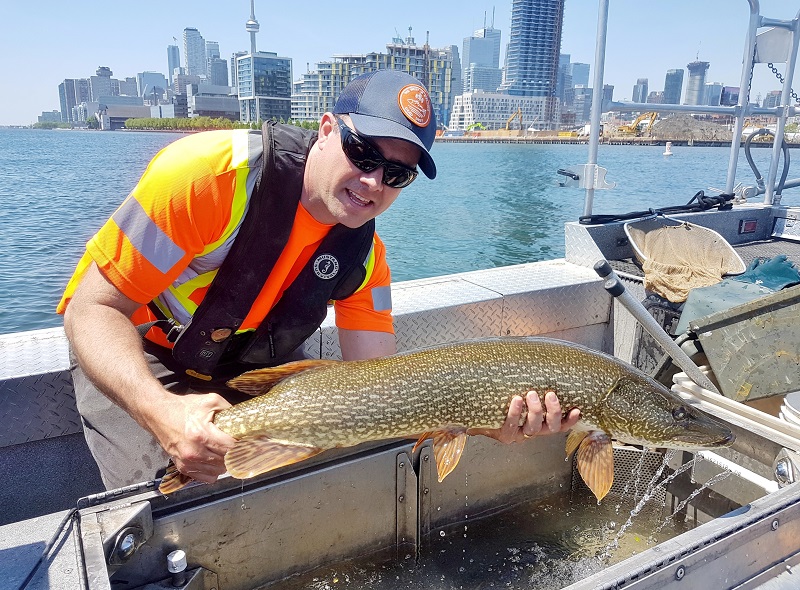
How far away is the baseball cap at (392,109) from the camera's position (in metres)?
2.53

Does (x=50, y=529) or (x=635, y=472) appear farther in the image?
(x=635, y=472)

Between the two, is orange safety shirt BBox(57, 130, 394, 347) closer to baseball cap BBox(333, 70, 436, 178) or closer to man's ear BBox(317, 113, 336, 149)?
man's ear BBox(317, 113, 336, 149)

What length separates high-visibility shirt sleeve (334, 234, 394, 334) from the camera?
3.21 meters

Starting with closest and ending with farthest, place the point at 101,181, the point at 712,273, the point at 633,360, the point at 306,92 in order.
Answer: the point at 633,360 → the point at 712,273 → the point at 101,181 → the point at 306,92

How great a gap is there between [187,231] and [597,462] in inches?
82.3

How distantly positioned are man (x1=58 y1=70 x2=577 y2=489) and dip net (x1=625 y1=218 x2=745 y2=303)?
3167 mm

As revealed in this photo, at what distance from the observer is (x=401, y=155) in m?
2.66

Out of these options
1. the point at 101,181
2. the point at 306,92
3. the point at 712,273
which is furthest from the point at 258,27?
the point at 712,273

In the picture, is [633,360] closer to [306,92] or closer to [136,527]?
[136,527]

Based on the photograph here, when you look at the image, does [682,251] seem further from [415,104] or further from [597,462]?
[415,104]

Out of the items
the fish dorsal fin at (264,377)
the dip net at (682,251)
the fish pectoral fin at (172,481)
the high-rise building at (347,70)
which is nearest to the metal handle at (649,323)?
the dip net at (682,251)

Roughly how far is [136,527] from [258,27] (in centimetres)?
12556

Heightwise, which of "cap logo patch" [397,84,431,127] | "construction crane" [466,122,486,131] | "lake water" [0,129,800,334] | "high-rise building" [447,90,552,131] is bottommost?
"lake water" [0,129,800,334]

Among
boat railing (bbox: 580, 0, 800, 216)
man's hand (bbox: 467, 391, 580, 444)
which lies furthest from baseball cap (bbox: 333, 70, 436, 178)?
boat railing (bbox: 580, 0, 800, 216)
